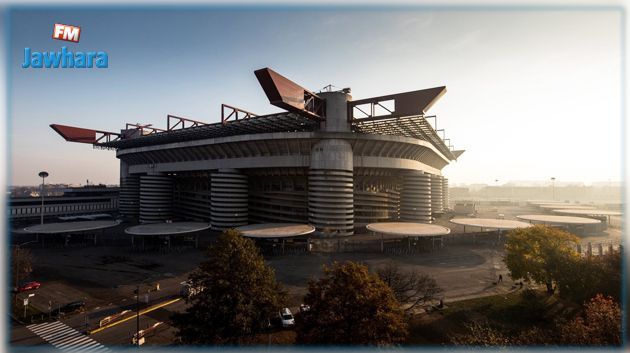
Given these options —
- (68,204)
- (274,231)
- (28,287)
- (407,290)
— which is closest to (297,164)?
(274,231)

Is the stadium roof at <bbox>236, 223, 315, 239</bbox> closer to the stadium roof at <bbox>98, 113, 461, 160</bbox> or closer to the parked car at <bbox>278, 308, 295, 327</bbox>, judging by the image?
the stadium roof at <bbox>98, 113, 461, 160</bbox>

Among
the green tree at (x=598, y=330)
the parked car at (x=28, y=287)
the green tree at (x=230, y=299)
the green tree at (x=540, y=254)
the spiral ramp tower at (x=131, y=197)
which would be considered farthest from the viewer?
the spiral ramp tower at (x=131, y=197)

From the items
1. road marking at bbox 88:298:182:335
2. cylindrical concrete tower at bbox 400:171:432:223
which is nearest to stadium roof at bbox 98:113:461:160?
cylindrical concrete tower at bbox 400:171:432:223

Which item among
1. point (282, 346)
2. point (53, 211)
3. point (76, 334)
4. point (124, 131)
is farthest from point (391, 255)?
point (53, 211)

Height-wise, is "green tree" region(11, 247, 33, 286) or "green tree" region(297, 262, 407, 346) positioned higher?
"green tree" region(297, 262, 407, 346)

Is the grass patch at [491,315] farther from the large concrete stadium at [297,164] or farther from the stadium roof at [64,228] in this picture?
the stadium roof at [64,228]

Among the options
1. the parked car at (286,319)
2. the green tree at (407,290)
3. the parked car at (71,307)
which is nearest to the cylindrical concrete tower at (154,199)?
the parked car at (71,307)

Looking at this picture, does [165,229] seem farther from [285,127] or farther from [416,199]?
[416,199]
